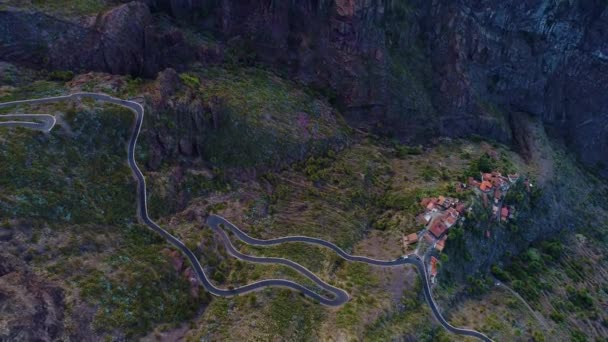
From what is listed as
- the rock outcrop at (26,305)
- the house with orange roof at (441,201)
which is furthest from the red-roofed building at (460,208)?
the rock outcrop at (26,305)

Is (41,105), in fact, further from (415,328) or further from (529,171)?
(529,171)

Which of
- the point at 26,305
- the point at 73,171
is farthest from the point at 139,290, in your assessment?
the point at 73,171

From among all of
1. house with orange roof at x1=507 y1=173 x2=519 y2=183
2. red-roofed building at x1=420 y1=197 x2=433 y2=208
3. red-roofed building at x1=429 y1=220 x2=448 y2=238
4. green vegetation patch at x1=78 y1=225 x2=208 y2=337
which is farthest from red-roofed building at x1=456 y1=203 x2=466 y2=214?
green vegetation patch at x1=78 y1=225 x2=208 y2=337

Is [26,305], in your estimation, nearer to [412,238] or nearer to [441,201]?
[412,238]

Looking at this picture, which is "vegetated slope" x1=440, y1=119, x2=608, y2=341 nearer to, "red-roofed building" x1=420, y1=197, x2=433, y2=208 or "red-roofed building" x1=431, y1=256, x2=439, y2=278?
"red-roofed building" x1=431, y1=256, x2=439, y2=278

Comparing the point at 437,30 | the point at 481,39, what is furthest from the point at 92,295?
the point at 481,39
